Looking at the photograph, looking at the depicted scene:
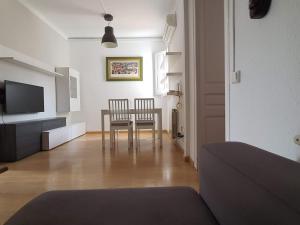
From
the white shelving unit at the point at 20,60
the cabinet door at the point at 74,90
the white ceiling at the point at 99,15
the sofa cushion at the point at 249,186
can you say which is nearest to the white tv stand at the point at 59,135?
the cabinet door at the point at 74,90

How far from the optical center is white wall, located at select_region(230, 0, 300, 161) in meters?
0.98

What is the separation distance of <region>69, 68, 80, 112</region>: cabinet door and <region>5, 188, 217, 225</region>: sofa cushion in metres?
4.73

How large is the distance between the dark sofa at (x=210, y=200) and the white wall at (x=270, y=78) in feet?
0.92

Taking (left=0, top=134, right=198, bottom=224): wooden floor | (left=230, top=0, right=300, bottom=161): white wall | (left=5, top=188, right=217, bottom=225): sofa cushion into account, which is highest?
(left=230, top=0, right=300, bottom=161): white wall

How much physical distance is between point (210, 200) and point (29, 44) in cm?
460

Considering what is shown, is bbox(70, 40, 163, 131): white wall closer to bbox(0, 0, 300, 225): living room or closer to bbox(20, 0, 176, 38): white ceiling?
bbox(0, 0, 300, 225): living room

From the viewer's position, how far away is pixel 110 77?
6461 mm

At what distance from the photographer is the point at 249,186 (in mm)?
583

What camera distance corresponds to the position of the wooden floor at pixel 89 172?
2.18m

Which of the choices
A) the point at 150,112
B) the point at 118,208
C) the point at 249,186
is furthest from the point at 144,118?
the point at 249,186

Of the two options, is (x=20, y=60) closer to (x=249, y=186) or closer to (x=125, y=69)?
(x=125, y=69)

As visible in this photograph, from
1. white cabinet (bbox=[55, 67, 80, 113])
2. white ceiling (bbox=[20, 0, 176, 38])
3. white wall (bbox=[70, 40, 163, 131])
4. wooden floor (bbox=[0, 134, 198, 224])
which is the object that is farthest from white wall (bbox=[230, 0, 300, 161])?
white wall (bbox=[70, 40, 163, 131])

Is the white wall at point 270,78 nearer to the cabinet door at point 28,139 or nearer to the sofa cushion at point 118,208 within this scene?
the sofa cushion at point 118,208

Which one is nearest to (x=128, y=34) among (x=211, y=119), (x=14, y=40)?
(x=14, y=40)
